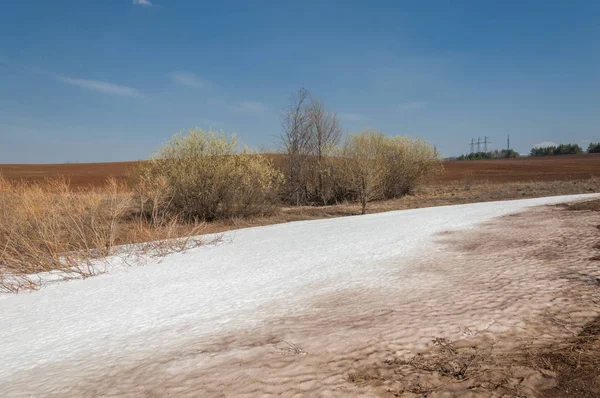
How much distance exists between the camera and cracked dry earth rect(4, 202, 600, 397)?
3010 millimetres

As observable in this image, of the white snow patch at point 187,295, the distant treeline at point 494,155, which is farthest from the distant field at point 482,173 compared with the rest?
the distant treeline at point 494,155

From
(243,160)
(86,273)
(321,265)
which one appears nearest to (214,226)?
(243,160)

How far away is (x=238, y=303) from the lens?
17.9 feet

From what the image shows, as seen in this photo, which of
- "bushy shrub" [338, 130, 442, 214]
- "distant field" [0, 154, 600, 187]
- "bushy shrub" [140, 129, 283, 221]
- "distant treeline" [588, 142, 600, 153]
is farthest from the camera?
"distant treeline" [588, 142, 600, 153]

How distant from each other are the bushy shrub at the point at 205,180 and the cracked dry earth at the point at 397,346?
12.0 m

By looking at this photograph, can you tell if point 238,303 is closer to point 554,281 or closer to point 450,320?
point 450,320

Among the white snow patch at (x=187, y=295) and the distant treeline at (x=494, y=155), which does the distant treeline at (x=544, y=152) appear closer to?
the distant treeline at (x=494, y=155)

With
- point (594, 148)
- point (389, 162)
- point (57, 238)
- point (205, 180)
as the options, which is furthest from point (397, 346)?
point (594, 148)

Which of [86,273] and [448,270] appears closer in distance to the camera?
[448,270]

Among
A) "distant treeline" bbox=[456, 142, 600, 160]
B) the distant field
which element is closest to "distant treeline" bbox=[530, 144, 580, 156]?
"distant treeline" bbox=[456, 142, 600, 160]

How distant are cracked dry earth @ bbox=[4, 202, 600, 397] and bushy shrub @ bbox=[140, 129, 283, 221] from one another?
1203 cm

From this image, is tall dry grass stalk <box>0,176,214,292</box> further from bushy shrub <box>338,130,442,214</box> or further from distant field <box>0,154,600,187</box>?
distant field <box>0,154,600,187</box>

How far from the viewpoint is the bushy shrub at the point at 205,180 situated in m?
16.4

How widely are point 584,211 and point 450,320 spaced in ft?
34.8
